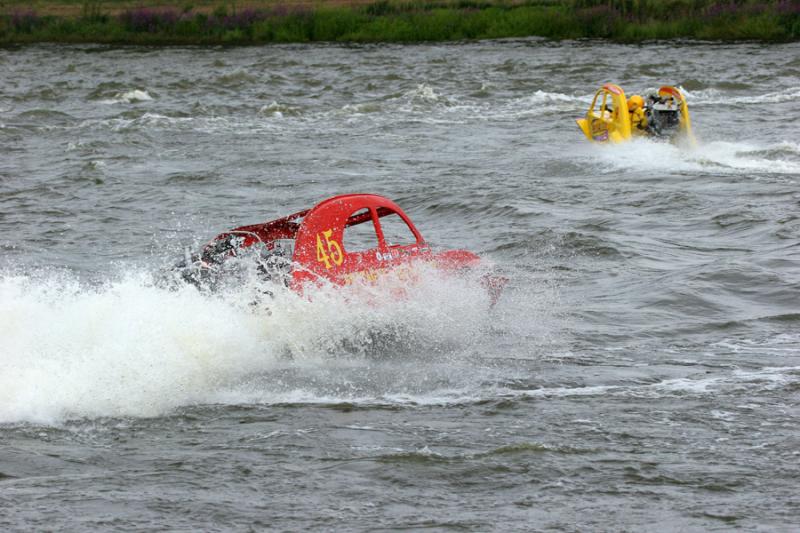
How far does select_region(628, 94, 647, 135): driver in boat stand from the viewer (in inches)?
971

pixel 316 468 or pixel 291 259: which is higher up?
pixel 291 259

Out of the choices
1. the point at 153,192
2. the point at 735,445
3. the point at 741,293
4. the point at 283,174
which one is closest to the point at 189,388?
the point at 735,445

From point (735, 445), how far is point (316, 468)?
313 cm

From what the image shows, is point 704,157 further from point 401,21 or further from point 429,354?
point 401,21

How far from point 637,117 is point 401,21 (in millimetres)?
27168

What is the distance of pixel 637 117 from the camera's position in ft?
81.1

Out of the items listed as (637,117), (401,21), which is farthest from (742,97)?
(401,21)

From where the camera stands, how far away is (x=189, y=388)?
405 inches

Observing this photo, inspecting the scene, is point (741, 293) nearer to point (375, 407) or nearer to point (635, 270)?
point (635, 270)

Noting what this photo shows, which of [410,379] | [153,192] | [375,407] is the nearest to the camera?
[375,407]

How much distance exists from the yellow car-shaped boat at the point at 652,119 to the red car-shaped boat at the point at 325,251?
1205 cm

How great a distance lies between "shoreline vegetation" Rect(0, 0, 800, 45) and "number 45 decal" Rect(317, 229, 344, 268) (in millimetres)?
35935

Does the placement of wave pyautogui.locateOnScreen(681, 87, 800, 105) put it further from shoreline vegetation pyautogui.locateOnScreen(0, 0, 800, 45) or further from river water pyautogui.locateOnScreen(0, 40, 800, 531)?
shoreline vegetation pyautogui.locateOnScreen(0, 0, 800, 45)

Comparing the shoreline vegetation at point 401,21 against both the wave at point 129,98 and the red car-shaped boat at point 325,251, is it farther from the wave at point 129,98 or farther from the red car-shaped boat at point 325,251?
the red car-shaped boat at point 325,251
